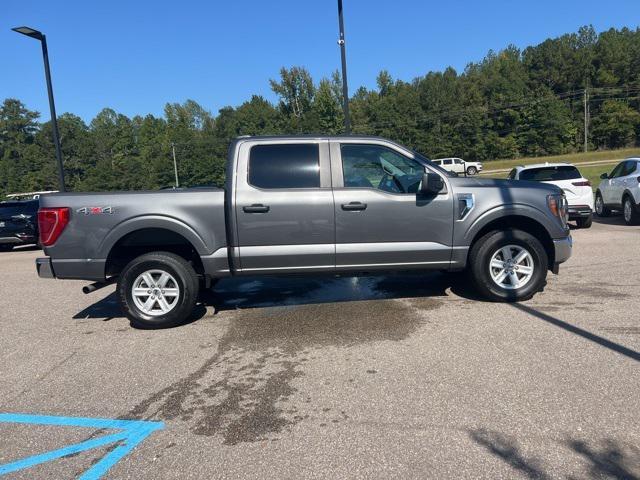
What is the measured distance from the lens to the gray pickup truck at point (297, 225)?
5348 millimetres

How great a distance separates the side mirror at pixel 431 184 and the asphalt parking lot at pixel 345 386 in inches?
55.0

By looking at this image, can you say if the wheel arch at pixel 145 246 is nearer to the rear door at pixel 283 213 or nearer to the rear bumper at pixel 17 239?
the rear door at pixel 283 213

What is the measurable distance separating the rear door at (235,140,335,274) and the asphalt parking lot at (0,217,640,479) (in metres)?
0.74

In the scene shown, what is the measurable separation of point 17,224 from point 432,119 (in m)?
80.1

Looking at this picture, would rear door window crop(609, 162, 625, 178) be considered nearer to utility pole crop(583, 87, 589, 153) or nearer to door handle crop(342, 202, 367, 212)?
door handle crop(342, 202, 367, 212)

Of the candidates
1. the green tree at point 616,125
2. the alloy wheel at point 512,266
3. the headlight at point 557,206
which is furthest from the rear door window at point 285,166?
the green tree at point 616,125

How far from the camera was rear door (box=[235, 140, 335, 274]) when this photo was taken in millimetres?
5402

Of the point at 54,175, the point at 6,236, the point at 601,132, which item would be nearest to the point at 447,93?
the point at 601,132

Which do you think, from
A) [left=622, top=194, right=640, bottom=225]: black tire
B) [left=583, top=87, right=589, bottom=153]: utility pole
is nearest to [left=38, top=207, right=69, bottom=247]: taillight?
[left=622, top=194, right=640, bottom=225]: black tire

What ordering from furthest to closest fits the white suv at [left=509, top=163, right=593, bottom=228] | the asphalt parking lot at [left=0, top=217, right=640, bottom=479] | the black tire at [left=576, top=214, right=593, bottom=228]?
the black tire at [left=576, top=214, right=593, bottom=228] < the white suv at [left=509, top=163, right=593, bottom=228] < the asphalt parking lot at [left=0, top=217, right=640, bottom=479]

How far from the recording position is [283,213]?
5402mm

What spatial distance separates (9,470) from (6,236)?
12.9 meters

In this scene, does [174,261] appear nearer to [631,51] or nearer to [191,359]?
[191,359]

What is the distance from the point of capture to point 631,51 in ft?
281
